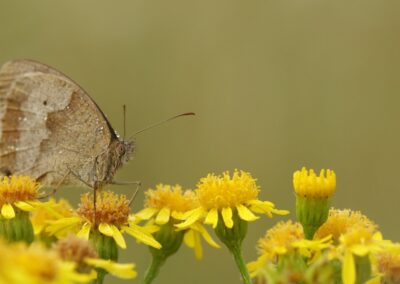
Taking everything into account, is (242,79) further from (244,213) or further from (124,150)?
(244,213)

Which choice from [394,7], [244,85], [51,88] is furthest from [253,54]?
[51,88]

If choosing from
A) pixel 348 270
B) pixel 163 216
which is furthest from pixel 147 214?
pixel 348 270

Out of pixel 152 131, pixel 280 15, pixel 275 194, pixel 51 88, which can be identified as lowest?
pixel 275 194

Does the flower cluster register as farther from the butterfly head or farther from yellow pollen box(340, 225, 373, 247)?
the butterfly head

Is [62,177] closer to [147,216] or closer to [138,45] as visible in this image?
[147,216]

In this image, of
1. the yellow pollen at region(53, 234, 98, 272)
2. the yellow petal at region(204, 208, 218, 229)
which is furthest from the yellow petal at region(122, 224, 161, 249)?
the yellow pollen at region(53, 234, 98, 272)

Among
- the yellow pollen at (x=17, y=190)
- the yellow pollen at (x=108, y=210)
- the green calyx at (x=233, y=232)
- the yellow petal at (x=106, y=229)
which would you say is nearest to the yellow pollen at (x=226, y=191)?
the green calyx at (x=233, y=232)
